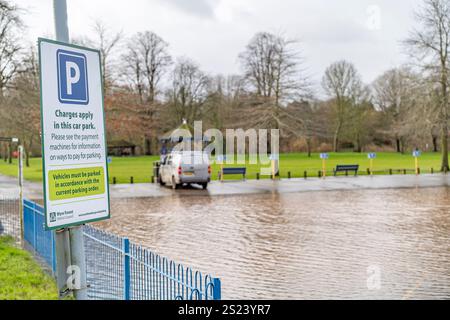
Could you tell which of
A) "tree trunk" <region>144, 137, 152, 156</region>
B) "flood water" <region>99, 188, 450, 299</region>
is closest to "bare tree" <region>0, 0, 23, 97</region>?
"flood water" <region>99, 188, 450, 299</region>

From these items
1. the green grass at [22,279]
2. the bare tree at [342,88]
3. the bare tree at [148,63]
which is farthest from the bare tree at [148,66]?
the green grass at [22,279]

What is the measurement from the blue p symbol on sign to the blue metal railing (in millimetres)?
1904

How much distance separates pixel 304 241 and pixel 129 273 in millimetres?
5624

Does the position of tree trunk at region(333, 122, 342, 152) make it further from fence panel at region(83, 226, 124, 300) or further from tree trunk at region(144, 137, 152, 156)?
fence panel at region(83, 226, 124, 300)

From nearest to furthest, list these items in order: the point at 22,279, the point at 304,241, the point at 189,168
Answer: the point at 22,279 < the point at 304,241 < the point at 189,168

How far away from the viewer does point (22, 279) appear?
769cm

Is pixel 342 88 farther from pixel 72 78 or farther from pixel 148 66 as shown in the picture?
pixel 72 78

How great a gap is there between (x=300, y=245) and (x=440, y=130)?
27.0m

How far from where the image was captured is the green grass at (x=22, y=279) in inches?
271

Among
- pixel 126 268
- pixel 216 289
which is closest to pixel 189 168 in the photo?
pixel 126 268

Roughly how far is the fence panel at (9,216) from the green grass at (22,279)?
2613 mm

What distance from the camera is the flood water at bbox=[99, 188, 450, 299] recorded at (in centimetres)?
745

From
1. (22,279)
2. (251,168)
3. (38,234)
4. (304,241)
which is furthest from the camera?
(251,168)
